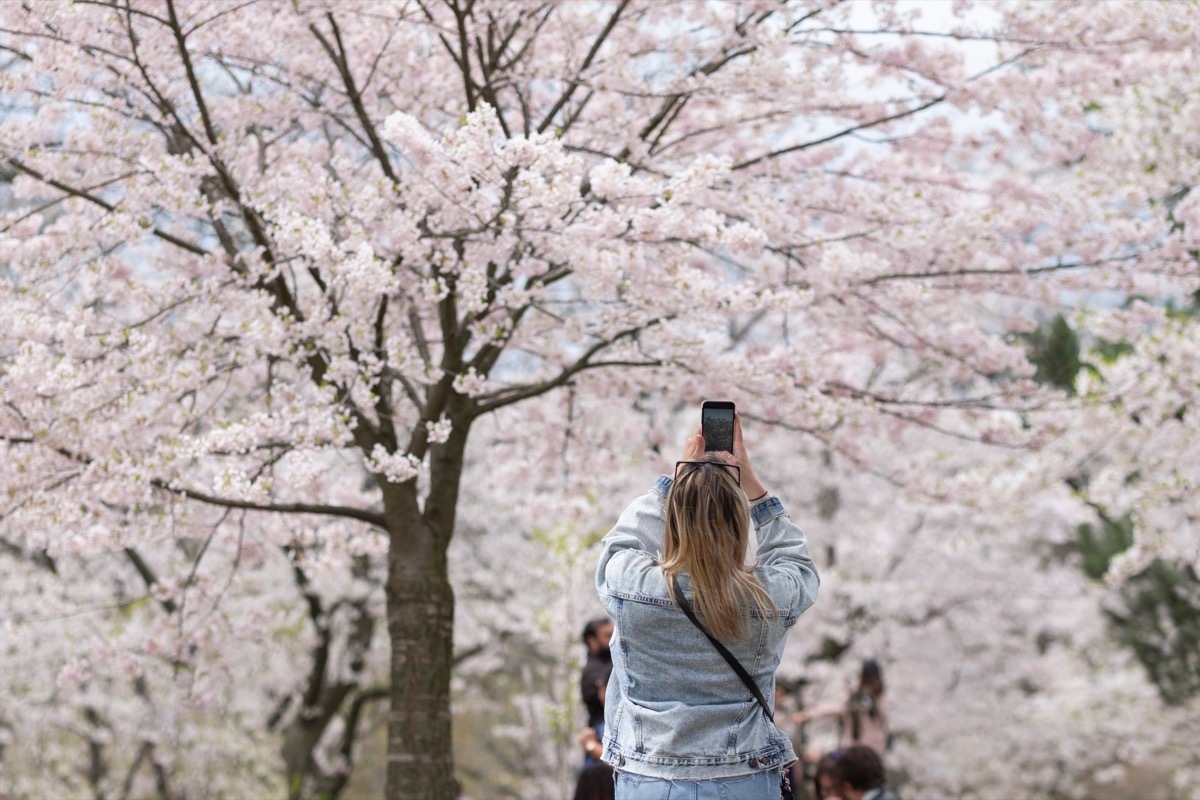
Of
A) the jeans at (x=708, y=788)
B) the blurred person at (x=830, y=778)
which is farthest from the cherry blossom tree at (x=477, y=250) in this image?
the jeans at (x=708, y=788)

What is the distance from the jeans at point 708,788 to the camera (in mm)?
2332

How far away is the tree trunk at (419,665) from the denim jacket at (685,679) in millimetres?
2947

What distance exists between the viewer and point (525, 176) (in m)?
4.30

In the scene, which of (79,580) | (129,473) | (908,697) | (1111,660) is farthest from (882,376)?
(129,473)

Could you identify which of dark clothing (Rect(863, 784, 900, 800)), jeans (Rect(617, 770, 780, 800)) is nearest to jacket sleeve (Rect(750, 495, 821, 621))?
jeans (Rect(617, 770, 780, 800))

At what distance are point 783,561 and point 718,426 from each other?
33 centimetres

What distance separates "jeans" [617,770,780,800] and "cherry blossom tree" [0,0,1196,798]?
2441 millimetres

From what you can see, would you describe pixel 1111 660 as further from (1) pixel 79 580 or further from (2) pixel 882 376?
(1) pixel 79 580

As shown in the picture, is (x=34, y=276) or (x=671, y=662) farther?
(x=34, y=276)

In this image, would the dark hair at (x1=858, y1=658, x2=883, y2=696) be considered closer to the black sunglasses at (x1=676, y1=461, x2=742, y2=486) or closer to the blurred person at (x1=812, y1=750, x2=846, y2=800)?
the blurred person at (x1=812, y1=750, x2=846, y2=800)

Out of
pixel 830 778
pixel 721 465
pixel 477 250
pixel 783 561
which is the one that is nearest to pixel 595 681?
pixel 830 778

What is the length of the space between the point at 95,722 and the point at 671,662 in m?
11.9

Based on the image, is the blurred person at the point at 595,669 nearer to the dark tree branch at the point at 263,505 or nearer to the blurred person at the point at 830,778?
the blurred person at the point at 830,778

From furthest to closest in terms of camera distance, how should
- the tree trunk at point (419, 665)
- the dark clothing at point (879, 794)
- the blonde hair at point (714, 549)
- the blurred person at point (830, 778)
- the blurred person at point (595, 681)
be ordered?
the tree trunk at point (419, 665) → the blurred person at point (595, 681) → the blurred person at point (830, 778) → the dark clothing at point (879, 794) → the blonde hair at point (714, 549)
